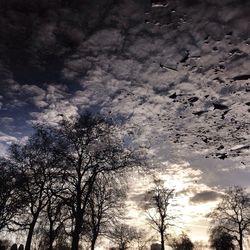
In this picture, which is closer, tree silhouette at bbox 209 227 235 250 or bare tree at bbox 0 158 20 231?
bare tree at bbox 0 158 20 231

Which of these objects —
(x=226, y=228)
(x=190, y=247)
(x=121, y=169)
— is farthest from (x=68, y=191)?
(x=190, y=247)

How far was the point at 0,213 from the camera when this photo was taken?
A: 28.9m

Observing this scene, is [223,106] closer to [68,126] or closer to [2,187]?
[68,126]

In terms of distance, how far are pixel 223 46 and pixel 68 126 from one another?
42.0 ft

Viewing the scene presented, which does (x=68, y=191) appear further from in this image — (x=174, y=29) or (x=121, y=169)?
(x=174, y=29)

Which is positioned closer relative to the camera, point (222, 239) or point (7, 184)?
point (7, 184)

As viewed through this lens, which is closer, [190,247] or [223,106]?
[223,106]

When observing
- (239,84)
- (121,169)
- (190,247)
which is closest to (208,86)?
(239,84)

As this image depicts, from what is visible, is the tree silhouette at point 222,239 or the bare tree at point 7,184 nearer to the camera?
the bare tree at point 7,184

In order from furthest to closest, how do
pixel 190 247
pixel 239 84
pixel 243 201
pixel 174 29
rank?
pixel 190 247 → pixel 243 201 → pixel 239 84 → pixel 174 29

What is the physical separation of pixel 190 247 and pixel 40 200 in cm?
6294

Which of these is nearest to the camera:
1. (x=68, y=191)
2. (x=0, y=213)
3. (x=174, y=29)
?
(x=174, y=29)

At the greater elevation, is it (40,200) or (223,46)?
(223,46)

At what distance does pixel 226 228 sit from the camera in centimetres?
4209
